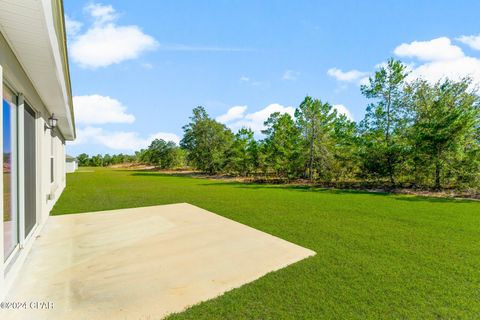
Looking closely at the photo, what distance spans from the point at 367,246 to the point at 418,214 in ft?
13.7

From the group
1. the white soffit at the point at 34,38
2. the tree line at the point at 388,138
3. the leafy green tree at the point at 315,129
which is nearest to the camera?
the white soffit at the point at 34,38

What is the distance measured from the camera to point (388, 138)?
1438cm

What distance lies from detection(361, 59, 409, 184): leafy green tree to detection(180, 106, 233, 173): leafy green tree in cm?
1686

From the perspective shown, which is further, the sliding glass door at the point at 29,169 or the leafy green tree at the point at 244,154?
the leafy green tree at the point at 244,154

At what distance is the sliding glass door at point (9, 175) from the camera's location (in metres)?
2.82

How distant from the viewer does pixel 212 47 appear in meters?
10.0

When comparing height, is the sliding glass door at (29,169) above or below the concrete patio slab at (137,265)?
above

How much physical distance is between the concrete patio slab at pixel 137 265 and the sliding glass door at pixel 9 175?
0.47 m

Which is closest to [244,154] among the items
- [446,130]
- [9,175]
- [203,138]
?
[203,138]

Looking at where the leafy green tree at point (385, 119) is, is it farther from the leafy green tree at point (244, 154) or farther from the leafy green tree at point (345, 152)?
the leafy green tree at point (244, 154)

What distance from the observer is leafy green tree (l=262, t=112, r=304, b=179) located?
59.9ft

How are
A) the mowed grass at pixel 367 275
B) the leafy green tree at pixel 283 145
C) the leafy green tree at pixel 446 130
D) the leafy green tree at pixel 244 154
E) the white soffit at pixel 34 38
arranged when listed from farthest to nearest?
the leafy green tree at pixel 244 154 → the leafy green tree at pixel 283 145 → the leafy green tree at pixel 446 130 → the mowed grass at pixel 367 275 → the white soffit at pixel 34 38

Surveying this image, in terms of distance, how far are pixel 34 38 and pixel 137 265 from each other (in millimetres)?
3032

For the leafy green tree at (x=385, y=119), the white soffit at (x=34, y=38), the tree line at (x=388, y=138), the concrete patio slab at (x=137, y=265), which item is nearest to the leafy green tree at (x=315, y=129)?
the tree line at (x=388, y=138)
